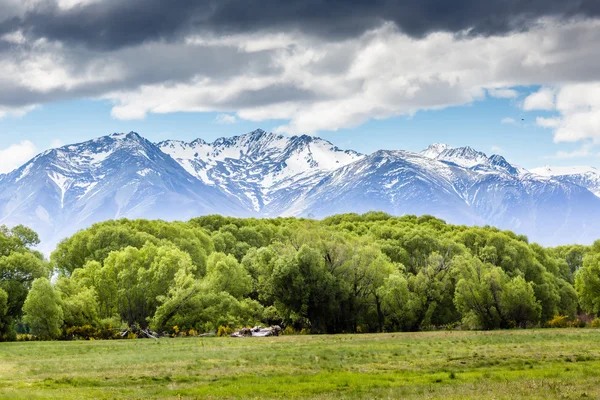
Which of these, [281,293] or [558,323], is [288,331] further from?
[558,323]

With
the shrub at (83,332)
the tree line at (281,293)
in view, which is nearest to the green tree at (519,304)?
the tree line at (281,293)

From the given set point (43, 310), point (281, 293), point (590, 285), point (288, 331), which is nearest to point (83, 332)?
point (43, 310)

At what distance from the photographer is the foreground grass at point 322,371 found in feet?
99.5

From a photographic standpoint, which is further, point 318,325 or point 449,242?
point 449,242

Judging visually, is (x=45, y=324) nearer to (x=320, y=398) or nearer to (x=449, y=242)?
(x=320, y=398)

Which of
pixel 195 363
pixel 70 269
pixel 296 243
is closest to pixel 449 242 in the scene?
pixel 296 243

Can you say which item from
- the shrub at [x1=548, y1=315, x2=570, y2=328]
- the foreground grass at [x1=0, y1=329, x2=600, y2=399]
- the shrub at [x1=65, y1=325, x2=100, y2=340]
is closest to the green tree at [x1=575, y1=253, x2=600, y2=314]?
the shrub at [x1=548, y1=315, x2=570, y2=328]

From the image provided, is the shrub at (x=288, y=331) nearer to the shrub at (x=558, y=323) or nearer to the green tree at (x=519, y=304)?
the green tree at (x=519, y=304)

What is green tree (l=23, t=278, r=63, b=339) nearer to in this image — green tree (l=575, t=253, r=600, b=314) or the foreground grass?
the foreground grass

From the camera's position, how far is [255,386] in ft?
107

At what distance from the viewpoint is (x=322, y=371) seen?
3816cm

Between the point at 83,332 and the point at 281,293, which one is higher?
the point at 281,293

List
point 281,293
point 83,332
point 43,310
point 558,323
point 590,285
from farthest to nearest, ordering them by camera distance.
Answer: point 590,285 < point 281,293 < point 558,323 < point 83,332 < point 43,310

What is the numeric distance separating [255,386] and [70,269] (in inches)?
3822
